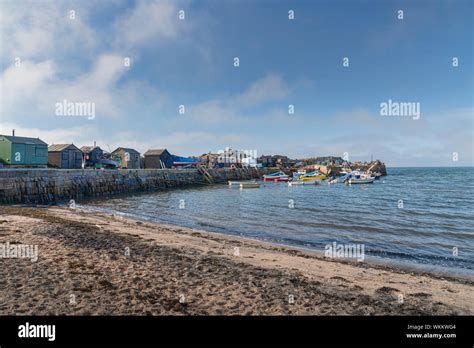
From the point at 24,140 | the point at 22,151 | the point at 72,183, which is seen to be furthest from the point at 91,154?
the point at 72,183

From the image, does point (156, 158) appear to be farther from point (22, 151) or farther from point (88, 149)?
point (22, 151)

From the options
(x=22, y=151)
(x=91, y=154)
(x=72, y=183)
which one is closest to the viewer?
(x=72, y=183)

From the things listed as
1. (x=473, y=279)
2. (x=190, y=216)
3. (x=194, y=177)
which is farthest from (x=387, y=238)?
(x=194, y=177)

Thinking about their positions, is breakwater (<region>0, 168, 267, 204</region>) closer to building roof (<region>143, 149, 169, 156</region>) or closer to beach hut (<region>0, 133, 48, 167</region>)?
beach hut (<region>0, 133, 48, 167</region>)

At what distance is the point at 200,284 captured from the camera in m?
6.98

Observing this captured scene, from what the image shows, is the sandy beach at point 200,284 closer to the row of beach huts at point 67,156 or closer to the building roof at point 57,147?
the row of beach huts at point 67,156

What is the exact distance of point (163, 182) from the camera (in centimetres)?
5438

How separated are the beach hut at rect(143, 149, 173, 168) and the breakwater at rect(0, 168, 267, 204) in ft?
45.4

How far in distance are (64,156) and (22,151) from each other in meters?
11.1

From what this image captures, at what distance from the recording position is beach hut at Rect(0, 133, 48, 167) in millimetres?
37344

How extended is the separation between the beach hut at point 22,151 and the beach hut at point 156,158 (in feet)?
107

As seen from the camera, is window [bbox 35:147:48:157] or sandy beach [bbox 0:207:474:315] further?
window [bbox 35:147:48:157]

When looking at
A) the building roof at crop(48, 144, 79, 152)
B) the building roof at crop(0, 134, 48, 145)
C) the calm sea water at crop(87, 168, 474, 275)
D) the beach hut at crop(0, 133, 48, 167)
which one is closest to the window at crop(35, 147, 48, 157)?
the beach hut at crop(0, 133, 48, 167)

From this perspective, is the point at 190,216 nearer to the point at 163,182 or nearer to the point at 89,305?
the point at 89,305
